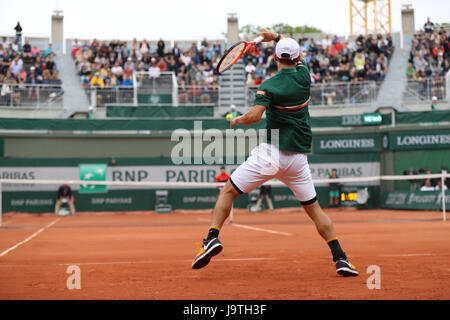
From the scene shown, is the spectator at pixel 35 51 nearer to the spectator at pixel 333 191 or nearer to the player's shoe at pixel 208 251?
the spectator at pixel 333 191

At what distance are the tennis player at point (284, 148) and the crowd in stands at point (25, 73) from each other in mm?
19811

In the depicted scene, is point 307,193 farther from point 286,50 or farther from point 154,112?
point 154,112

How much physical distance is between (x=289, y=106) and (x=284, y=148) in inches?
16.0

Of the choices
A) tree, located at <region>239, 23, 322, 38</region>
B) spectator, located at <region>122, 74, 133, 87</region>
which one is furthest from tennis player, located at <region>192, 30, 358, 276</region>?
tree, located at <region>239, 23, 322, 38</region>

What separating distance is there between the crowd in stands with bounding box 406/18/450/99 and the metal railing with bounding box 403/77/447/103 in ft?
1.75

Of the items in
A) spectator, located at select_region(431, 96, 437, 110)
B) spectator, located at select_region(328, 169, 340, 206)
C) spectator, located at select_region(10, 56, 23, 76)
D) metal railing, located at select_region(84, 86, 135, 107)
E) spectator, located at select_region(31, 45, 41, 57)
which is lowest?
spectator, located at select_region(328, 169, 340, 206)

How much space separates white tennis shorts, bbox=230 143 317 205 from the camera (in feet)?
17.9

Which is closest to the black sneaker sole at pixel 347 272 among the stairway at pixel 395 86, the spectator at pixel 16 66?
the stairway at pixel 395 86

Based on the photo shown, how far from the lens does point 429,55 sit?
87.3 ft

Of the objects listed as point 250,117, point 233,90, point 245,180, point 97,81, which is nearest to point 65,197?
point 97,81

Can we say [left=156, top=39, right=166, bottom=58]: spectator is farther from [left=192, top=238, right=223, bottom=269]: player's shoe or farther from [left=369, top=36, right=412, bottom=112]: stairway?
[left=192, top=238, right=223, bottom=269]: player's shoe

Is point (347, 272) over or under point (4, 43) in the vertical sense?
under
